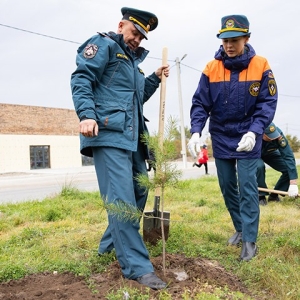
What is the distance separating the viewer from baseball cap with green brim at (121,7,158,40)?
3.00 metres

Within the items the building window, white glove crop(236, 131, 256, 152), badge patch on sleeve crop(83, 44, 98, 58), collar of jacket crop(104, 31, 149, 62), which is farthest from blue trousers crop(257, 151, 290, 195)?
the building window

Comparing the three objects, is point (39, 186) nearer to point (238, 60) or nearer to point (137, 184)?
point (137, 184)

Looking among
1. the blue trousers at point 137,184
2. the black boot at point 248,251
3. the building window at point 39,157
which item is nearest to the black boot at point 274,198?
the black boot at point 248,251

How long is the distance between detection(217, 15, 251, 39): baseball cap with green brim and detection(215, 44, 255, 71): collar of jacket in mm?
157

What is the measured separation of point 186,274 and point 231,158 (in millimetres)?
1173

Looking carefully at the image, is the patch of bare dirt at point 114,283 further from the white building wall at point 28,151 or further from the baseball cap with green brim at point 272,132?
the white building wall at point 28,151

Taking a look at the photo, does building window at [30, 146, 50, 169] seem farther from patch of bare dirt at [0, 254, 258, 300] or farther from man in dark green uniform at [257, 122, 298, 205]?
patch of bare dirt at [0, 254, 258, 300]

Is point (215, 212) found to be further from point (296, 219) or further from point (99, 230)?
point (99, 230)

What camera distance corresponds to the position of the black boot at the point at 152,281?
2572 millimetres

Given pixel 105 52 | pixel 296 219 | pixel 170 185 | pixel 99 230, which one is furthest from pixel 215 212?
pixel 105 52

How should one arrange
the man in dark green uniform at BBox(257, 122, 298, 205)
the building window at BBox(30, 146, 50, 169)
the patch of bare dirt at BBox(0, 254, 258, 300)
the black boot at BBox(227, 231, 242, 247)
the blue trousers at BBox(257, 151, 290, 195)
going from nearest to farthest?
the patch of bare dirt at BBox(0, 254, 258, 300), the black boot at BBox(227, 231, 242, 247), the man in dark green uniform at BBox(257, 122, 298, 205), the blue trousers at BBox(257, 151, 290, 195), the building window at BBox(30, 146, 50, 169)

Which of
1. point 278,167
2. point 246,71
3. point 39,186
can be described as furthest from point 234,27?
point 39,186

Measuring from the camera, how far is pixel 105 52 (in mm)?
2838

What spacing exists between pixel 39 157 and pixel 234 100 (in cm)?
2754
